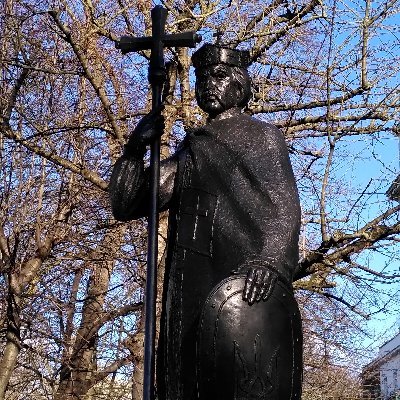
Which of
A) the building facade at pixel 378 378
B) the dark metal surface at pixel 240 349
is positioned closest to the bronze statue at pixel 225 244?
the dark metal surface at pixel 240 349

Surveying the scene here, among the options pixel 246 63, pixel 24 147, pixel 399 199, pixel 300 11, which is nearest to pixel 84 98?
pixel 24 147

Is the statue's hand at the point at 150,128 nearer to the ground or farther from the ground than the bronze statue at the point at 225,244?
farther from the ground

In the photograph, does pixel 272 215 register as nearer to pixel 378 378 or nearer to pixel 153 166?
pixel 153 166

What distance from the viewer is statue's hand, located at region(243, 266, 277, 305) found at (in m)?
3.19

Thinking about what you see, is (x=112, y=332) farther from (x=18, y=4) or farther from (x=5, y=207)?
(x=18, y=4)

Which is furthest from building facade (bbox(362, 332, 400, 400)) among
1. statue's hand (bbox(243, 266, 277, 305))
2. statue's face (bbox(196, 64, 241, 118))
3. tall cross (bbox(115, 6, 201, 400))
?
statue's hand (bbox(243, 266, 277, 305))

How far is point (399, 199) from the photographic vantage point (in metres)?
12.2

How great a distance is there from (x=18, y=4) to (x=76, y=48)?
6.22 feet

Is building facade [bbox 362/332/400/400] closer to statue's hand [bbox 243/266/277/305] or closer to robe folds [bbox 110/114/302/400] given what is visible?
robe folds [bbox 110/114/302/400]

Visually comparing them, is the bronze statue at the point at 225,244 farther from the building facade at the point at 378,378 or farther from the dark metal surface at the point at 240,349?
the building facade at the point at 378,378

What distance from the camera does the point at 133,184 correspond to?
12.2ft

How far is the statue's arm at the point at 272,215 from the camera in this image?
3.22 m

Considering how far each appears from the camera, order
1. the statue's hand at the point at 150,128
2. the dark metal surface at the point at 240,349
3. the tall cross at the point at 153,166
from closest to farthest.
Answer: the dark metal surface at the point at 240,349 < the tall cross at the point at 153,166 < the statue's hand at the point at 150,128

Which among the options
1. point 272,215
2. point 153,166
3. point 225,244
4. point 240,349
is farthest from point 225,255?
point 153,166
